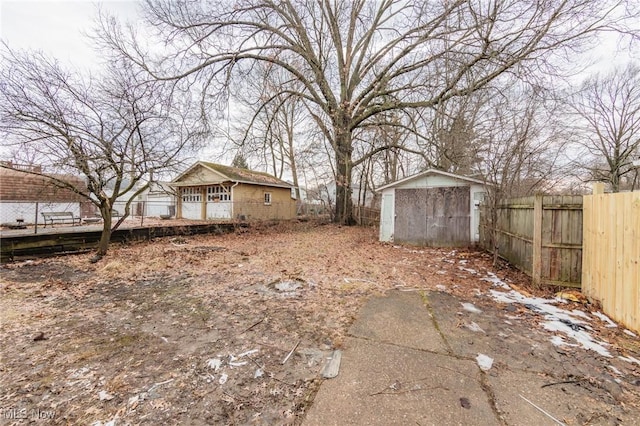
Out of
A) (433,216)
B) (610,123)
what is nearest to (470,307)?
(433,216)

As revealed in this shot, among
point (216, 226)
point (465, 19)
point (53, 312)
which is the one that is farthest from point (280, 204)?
point (53, 312)

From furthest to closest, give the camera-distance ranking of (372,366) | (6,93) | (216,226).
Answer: (216,226), (6,93), (372,366)

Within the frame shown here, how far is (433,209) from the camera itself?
29.5ft

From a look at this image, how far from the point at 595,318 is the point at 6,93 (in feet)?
34.1

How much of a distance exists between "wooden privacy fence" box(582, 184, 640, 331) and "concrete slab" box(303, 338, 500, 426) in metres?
2.17

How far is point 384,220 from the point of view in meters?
9.82

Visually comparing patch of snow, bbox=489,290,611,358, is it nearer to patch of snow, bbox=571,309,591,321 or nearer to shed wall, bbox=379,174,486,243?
patch of snow, bbox=571,309,591,321

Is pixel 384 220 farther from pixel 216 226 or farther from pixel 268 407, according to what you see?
pixel 268 407

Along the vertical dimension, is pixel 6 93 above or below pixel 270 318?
above

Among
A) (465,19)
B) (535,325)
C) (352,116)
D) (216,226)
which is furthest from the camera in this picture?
(352,116)

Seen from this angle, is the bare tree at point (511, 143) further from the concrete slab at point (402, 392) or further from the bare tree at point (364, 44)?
the concrete slab at point (402, 392)

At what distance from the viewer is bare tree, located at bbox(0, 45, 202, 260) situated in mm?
5199

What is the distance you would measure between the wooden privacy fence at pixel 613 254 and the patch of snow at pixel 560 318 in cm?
39

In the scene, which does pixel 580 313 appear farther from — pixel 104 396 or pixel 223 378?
pixel 104 396
